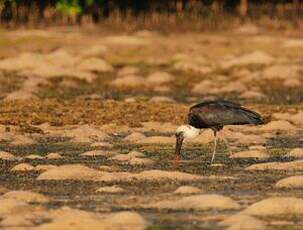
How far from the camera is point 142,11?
50094 millimetres

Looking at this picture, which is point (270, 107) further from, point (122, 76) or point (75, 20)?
point (75, 20)

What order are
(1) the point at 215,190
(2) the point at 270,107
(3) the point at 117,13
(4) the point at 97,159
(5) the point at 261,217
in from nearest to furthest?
(5) the point at 261,217, (1) the point at 215,190, (4) the point at 97,159, (2) the point at 270,107, (3) the point at 117,13

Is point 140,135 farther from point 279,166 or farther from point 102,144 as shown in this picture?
point 279,166

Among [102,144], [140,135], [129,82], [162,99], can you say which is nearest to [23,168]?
[102,144]

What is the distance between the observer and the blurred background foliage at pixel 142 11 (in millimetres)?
46531

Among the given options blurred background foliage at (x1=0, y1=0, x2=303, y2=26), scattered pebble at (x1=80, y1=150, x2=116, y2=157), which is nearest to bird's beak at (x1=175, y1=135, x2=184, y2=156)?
scattered pebble at (x1=80, y1=150, x2=116, y2=157)

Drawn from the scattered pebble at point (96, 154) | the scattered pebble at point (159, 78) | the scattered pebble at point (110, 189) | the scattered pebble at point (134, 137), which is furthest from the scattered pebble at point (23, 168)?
the scattered pebble at point (159, 78)

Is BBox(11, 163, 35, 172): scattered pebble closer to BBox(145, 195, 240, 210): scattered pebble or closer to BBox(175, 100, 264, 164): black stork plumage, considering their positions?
BBox(175, 100, 264, 164): black stork plumage

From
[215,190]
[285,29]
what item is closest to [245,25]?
[285,29]

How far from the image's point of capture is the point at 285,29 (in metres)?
46.5

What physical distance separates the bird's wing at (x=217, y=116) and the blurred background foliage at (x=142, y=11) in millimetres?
Result: 25391

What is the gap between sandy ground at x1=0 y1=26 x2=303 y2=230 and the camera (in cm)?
1436

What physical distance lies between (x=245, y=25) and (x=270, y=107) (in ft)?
70.1

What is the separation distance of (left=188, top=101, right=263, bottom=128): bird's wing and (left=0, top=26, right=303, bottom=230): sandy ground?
545 mm
